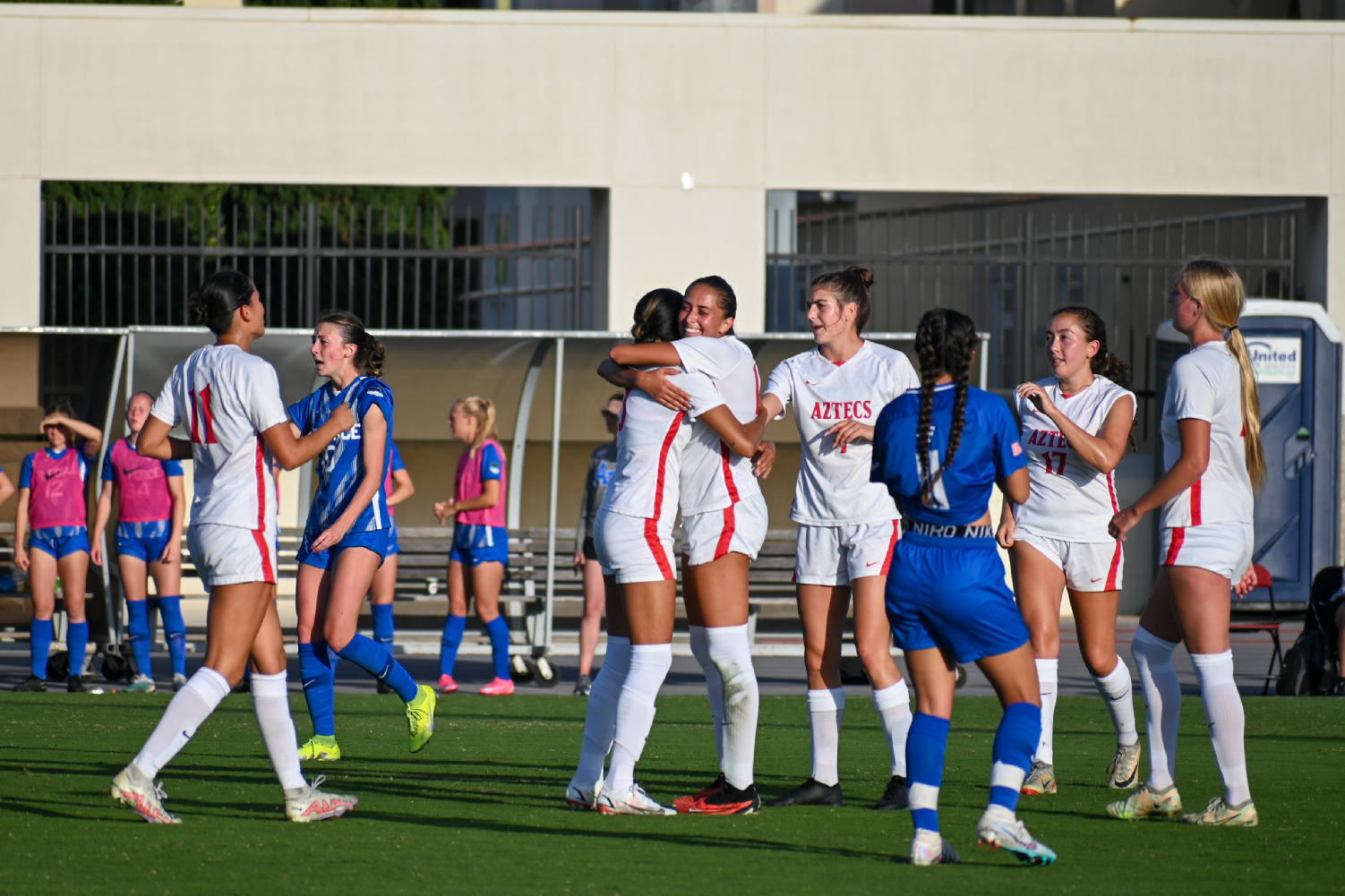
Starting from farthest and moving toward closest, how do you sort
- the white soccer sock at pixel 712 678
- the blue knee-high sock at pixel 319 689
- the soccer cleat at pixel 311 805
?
the blue knee-high sock at pixel 319 689 → the white soccer sock at pixel 712 678 → the soccer cleat at pixel 311 805

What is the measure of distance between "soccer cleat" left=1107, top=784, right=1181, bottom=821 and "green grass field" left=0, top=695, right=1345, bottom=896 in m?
0.07

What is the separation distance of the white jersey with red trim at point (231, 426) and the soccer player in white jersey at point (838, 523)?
1770 mm

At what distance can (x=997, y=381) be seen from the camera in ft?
68.0

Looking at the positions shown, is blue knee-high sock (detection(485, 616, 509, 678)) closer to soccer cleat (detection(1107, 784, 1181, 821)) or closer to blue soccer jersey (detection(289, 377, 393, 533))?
blue soccer jersey (detection(289, 377, 393, 533))

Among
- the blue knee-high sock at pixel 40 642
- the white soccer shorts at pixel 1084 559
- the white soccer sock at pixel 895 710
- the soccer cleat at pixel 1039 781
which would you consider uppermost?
the white soccer shorts at pixel 1084 559

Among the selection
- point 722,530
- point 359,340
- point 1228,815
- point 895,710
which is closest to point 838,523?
point 722,530

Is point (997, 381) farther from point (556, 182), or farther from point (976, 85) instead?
point (556, 182)

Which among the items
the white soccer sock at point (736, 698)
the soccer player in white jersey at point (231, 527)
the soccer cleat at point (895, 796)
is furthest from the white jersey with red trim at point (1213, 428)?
the soccer player in white jersey at point (231, 527)

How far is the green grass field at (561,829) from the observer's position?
4566 millimetres

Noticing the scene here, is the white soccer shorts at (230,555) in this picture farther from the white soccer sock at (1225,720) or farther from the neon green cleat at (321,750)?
the white soccer sock at (1225,720)

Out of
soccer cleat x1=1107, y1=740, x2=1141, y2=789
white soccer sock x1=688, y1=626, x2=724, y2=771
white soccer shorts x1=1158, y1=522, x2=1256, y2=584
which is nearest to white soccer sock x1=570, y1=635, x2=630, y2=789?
white soccer sock x1=688, y1=626, x2=724, y2=771

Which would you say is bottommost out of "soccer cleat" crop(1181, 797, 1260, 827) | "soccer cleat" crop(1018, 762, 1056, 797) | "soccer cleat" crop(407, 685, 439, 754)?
"soccer cleat" crop(1018, 762, 1056, 797)

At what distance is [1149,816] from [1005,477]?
179 cm

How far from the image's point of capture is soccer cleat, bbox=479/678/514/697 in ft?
34.2
